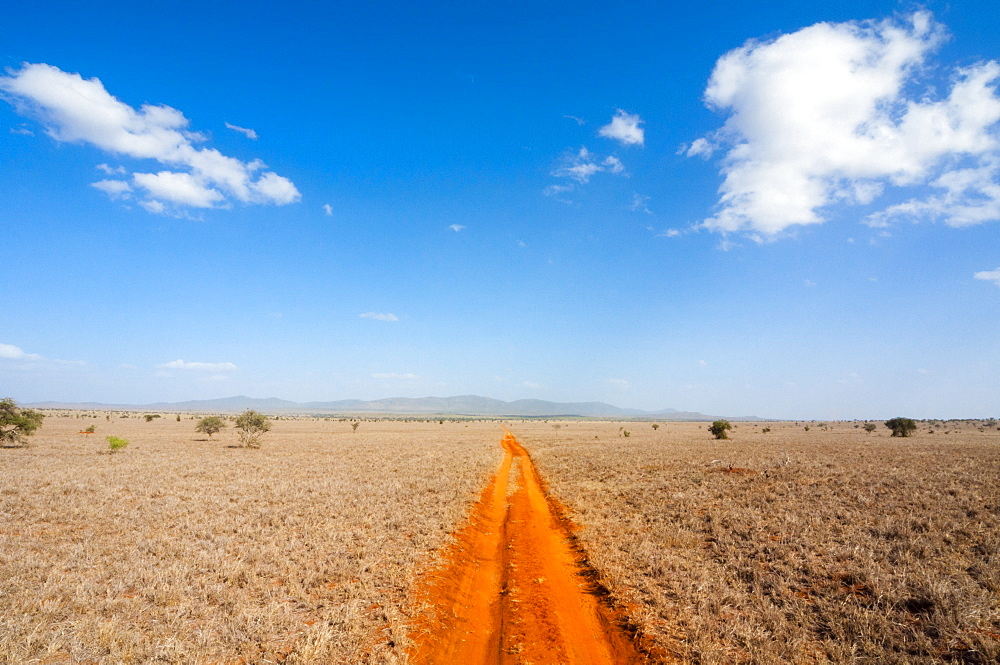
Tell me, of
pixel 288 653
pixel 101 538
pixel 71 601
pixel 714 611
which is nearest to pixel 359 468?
pixel 101 538

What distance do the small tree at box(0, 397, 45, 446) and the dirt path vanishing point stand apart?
141 ft

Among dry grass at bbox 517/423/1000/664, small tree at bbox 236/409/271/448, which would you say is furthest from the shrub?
dry grass at bbox 517/423/1000/664

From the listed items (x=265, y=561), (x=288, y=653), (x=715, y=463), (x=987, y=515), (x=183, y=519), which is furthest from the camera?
(x=715, y=463)

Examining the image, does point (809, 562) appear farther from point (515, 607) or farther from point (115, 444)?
point (115, 444)

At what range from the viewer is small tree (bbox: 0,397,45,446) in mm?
33500

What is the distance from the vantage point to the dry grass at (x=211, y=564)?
252 inches

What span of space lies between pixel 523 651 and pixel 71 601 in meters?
8.04

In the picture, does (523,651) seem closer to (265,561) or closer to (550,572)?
(550,572)

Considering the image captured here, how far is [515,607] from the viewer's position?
8.12m

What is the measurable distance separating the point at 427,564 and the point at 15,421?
44.4m

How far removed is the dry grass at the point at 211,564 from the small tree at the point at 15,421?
67.2ft

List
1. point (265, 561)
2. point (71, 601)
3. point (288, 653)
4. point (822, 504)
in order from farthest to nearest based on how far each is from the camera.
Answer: point (822, 504) < point (265, 561) < point (71, 601) < point (288, 653)

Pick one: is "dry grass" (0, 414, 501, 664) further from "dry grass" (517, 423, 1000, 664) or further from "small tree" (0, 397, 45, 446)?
"small tree" (0, 397, 45, 446)

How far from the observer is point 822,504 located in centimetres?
1403
